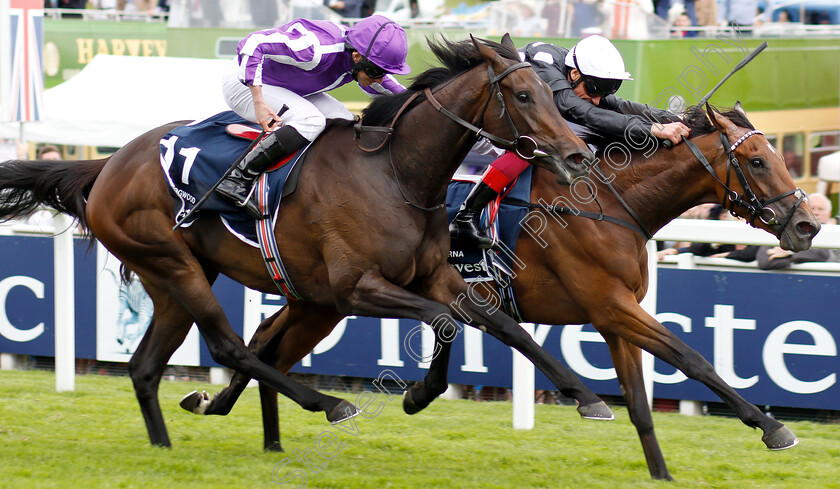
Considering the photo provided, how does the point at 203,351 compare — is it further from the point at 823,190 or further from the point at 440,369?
the point at 823,190

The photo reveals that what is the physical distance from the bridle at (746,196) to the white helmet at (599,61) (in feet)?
1.94

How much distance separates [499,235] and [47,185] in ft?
7.98

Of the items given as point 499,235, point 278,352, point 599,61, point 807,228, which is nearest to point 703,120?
point 599,61

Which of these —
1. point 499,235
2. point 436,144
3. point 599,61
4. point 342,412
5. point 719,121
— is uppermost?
point 599,61

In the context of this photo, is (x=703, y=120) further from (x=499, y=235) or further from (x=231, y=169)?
(x=231, y=169)

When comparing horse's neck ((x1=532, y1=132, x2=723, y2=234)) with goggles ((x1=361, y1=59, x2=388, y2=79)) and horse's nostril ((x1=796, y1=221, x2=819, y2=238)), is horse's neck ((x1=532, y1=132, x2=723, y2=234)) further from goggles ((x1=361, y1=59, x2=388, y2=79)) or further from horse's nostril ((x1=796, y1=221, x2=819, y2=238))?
goggles ((x1=361, y1=59, x2=388, y2=79))

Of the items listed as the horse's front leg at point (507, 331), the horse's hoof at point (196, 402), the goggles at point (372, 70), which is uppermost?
the goggles at point (372, 70)

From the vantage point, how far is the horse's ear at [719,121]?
191 inches

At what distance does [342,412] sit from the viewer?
458cm

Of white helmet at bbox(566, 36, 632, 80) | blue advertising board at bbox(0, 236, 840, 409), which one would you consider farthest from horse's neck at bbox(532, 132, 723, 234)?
blue advertising board at bbox(0, 236, 840, 409)

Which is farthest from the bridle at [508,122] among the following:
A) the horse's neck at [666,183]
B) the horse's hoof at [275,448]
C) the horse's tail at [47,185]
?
the horse's tail at [47,185]

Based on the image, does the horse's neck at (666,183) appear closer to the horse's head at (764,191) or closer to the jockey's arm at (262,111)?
the horse's head at (764,191)

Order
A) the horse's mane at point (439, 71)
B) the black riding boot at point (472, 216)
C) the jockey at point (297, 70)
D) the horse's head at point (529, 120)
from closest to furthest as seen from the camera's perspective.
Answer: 1. the horse's head at point (529, 120)
2. the horse's mane at point (439, 71)
3. the jockey at point (297, 70)
4. the black riding boot at point (472, 216)

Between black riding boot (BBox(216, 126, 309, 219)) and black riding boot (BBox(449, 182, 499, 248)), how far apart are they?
33.6 inches
